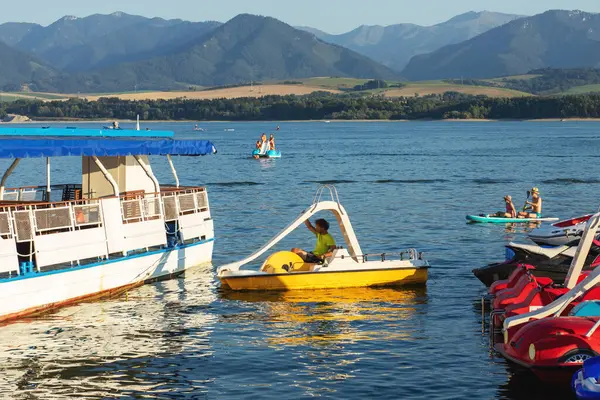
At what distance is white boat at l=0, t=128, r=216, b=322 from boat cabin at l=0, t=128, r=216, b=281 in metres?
0.03

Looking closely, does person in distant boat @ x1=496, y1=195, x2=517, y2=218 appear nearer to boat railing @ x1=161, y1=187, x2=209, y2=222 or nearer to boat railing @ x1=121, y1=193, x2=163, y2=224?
boat railing @ x1=161, y1=187, x2=209, y2=222

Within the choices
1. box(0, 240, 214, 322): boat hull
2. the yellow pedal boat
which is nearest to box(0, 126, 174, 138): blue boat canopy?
box(0, 240, 214, 322): boat hull

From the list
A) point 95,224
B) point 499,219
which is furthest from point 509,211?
point 95,224

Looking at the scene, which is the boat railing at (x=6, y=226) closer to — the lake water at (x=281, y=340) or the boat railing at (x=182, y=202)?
the lake water at (x=281, y=340)

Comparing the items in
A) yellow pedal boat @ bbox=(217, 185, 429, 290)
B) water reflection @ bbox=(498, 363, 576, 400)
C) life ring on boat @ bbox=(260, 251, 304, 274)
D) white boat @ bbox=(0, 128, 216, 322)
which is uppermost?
white boat @ bbox=(0, 128, 216, 322)

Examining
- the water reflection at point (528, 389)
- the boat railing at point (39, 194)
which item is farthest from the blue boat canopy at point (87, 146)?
the water reflection at point (528, 389)

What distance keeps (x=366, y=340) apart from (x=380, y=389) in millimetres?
4279

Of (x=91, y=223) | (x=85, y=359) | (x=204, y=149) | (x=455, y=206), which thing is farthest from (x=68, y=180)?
(x=85, y=359)

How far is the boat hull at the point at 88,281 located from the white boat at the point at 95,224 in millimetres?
31

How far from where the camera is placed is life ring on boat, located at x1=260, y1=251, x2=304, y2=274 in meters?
33.4

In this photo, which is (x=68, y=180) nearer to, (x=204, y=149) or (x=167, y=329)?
(x=204, y=149)

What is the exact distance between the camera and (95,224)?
3216cm

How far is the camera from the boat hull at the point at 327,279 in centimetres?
3319

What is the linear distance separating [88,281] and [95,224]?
1726 millimetres
